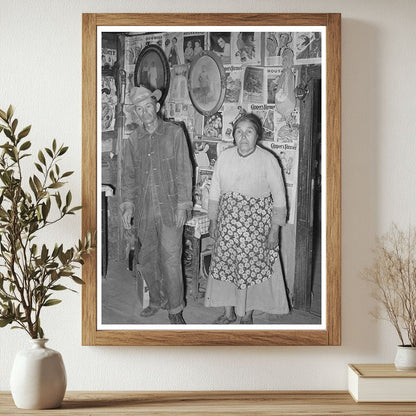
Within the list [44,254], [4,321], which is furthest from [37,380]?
[44,254]

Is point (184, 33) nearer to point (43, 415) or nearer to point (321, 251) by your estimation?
point (321, 251)

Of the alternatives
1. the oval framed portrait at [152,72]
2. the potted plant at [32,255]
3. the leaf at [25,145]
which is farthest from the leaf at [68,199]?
the oval framed portrait at [152,72]

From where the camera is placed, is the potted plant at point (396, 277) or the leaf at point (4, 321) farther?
the potted plant at point (396, 277)

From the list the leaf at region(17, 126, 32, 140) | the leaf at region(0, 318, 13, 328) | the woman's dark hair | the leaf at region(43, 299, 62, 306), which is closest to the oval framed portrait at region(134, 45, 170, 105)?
the woman's dark hair

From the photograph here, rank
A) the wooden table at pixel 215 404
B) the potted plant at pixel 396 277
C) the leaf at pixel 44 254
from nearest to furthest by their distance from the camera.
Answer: the wooden table at pixel 215 404 < the leaf at pixel 44 254 < the potted plant at pixel 396 277

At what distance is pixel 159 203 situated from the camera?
87.9 inches

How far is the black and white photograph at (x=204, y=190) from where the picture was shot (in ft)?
7.32

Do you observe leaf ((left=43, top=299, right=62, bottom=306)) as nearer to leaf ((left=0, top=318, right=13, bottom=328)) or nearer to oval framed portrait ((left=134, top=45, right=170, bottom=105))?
leaf ((left=0, top=318, right=13, bottom=328))

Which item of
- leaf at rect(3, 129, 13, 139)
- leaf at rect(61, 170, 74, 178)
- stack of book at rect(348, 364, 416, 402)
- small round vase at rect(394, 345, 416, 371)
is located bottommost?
stack of book at rect(348, 364, 416, 402)

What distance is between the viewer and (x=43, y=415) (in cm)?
193

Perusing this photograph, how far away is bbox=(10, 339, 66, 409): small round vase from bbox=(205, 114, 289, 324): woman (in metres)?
0.58

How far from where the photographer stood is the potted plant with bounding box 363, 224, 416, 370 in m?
2.18

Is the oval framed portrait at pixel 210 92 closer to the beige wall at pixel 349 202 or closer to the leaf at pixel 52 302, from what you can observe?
the beige wall at pixel 349 202

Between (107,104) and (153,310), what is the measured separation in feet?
2.48
